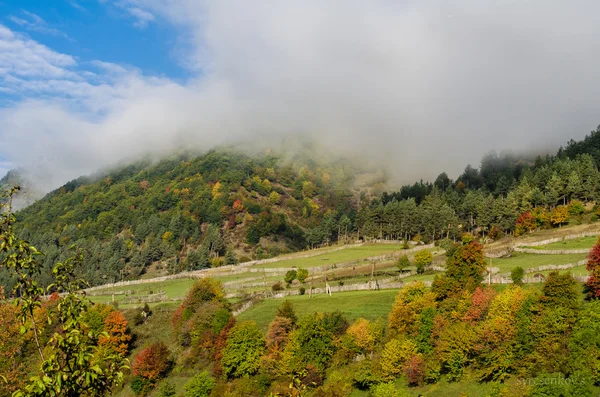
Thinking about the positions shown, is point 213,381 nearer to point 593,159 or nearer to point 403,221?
point 403,221

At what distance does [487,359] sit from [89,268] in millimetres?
161548

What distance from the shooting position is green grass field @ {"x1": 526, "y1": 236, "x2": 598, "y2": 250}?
7311 centimetres

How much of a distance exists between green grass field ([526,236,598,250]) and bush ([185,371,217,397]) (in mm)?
57812

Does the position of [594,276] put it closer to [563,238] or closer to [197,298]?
[563,238]

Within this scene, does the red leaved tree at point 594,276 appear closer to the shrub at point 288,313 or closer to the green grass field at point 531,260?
the green grass field at point 531,260

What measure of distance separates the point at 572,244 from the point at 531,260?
11.7 meters

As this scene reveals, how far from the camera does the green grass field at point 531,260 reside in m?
64.7

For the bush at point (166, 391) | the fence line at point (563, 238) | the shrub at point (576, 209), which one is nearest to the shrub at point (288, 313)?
the bush at point (166, 391)

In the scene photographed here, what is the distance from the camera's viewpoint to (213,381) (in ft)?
187

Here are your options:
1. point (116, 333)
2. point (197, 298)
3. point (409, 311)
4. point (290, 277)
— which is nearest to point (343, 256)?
point (290, 277)

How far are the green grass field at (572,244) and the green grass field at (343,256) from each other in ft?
124

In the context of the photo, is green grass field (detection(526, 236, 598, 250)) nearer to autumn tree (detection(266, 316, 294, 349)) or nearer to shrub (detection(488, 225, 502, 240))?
shrub (detection(488, 225, 502, 240))

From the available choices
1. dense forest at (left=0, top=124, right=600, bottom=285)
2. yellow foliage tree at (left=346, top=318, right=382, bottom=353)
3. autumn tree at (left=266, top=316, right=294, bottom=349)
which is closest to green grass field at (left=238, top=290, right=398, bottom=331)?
yellow foliage tree at (left=346, top=318, right=382, bottom=353)

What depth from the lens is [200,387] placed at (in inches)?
2167
